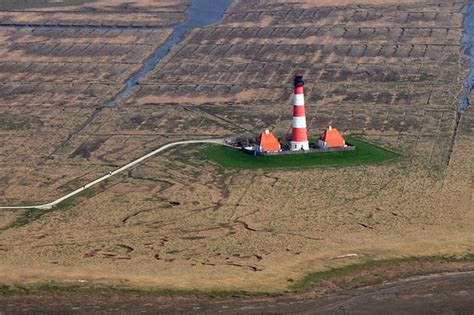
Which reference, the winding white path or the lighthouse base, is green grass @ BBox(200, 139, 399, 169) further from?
the winding white path

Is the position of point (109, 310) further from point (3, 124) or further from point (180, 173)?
point (3, 124)

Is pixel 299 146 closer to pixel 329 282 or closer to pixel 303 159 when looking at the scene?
pixel 303 159

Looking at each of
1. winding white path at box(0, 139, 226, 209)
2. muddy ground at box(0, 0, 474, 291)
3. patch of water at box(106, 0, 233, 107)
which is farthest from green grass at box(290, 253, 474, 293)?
patch of water at box(106, 0, 233, 107)

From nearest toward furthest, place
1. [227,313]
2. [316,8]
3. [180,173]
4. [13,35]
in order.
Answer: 1. [227,313]
2. [180,173]
3. [13,35]
4. [316,8]

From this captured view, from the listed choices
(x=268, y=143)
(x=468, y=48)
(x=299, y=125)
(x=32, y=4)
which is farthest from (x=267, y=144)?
(x=32, y=4)

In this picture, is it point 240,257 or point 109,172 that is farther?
point 109,172

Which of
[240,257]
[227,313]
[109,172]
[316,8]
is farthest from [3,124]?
[316,8]
